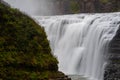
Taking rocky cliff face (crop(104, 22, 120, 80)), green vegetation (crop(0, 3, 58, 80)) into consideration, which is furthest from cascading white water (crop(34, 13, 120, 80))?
green vegetation (crop(0, 3, 58, 80))

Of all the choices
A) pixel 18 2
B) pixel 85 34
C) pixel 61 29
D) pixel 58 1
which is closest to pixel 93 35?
pixel 85 34

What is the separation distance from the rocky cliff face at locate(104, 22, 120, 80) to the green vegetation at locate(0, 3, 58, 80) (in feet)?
40.8

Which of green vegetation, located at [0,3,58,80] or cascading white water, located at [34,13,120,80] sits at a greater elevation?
cascading white water, located at [34,13,120,80]

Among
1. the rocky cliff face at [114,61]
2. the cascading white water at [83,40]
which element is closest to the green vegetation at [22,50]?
the rocky cliff face at [114,61]

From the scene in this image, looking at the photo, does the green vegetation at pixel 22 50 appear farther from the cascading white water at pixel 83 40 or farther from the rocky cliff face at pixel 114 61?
the cascading white water at pixel 83 40

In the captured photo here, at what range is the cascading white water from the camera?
24.4m

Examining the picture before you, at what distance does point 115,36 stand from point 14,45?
15613 millimetres

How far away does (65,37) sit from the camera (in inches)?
1271

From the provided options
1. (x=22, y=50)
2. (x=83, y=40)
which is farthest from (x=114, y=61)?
(x=22, y=50)

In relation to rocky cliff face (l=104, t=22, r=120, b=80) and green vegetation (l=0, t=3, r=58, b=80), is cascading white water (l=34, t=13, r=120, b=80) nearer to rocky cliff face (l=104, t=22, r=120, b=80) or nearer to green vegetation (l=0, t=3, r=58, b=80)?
rocky cliff face (l=104, t=22, r=120, b=80)

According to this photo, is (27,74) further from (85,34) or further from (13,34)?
(85,34)

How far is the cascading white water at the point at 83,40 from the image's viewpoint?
24.4 metres

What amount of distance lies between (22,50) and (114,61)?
14.0 m

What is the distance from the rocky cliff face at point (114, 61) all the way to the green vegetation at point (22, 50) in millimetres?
12427
